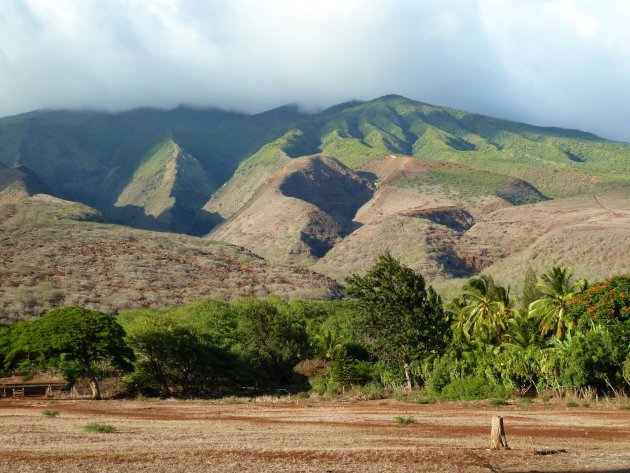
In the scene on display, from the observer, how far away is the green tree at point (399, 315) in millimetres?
57781

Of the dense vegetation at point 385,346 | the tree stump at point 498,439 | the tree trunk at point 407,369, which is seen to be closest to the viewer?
the tree stump at point 498,439

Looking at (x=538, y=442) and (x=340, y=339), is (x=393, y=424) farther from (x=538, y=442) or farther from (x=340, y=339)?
(x=340, y=339)

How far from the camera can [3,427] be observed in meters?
23.9

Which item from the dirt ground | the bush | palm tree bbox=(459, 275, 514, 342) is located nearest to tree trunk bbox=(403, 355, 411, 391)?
palm tree bbox=(459, 275, 514, 342)

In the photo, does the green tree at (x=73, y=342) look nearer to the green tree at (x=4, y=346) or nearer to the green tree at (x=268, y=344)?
the green tree at (x=4, y=346)

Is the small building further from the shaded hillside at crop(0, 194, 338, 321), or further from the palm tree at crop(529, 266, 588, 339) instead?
the palm tree at crop(529, 266, 588, 339)

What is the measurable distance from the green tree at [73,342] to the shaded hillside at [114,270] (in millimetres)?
44675

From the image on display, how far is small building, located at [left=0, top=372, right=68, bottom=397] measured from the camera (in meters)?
54.7

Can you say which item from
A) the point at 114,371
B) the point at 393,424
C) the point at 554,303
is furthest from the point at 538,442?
the point at 114,371

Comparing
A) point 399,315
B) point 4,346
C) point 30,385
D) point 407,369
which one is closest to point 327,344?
point 399,315

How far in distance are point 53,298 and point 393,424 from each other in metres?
85.5

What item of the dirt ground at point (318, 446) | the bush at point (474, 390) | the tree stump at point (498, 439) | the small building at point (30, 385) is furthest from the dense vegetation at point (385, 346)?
the tree stump at point (498, 439)

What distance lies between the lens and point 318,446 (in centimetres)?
1906

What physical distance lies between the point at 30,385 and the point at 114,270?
2618 inches
